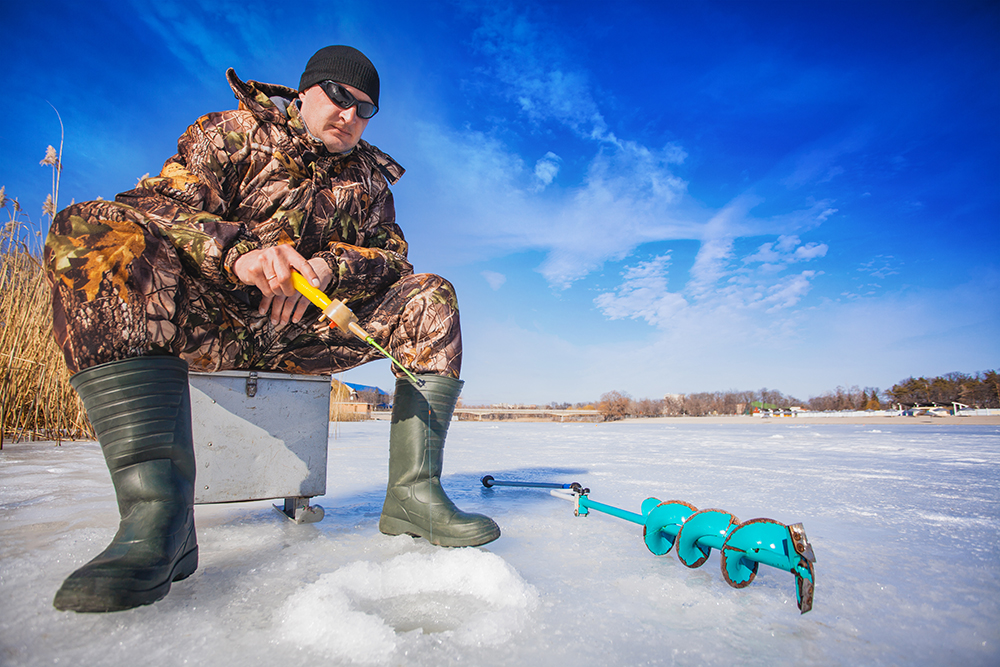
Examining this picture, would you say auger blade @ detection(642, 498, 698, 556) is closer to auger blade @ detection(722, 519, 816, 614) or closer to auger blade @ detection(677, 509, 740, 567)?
auger blade @ detection(677, 509, 740, 567)

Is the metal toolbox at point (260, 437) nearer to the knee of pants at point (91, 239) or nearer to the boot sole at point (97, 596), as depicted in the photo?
the knee of pants at point (91, 239)

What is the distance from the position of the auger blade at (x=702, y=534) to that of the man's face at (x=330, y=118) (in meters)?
1.53

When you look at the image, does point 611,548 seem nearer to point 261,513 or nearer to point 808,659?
point 808,659

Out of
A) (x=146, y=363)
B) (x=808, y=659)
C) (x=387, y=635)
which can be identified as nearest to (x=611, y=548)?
(x=808, y=659)

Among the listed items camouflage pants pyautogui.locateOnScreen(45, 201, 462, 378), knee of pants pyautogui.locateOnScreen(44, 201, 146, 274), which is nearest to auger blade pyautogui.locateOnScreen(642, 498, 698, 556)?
camouflage pants pyautogui.locateOnScreen(45, 201, 462, 378)

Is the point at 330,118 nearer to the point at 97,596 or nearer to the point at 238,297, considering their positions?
the point at 238,297

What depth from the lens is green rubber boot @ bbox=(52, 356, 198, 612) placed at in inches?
32.0

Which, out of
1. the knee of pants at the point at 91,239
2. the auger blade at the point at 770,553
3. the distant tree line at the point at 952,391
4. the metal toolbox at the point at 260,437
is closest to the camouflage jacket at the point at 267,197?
the knee of pants at the point at 91,239

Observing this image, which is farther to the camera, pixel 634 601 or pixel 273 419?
pixel 273 419

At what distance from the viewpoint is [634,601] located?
33.9 inches

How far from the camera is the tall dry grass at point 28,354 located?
325 cm

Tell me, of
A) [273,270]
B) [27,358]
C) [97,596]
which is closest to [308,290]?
[273,270]

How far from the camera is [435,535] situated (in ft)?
3.90

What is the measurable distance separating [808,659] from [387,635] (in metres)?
0.63
